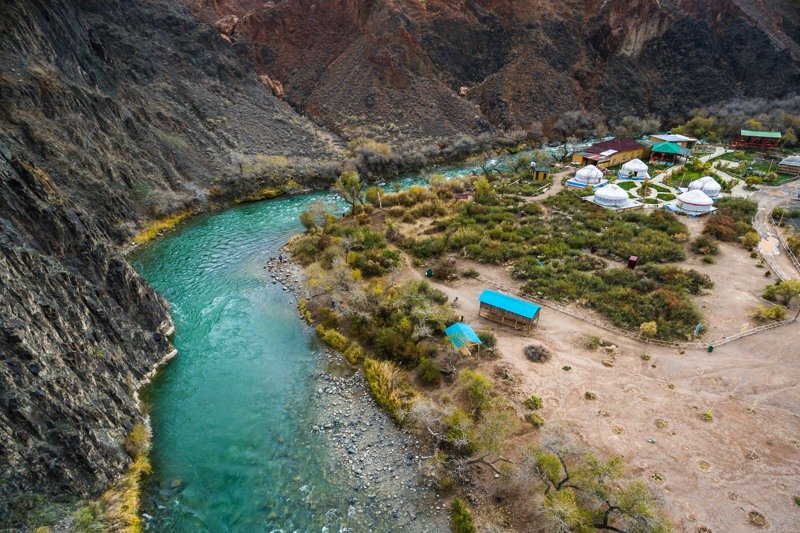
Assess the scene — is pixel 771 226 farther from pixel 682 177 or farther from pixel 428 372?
pixel 428 372

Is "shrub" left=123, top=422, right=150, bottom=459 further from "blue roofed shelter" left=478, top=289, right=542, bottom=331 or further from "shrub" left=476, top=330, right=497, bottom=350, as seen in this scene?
"blue roofed shelter" left=478, top=289, right=542, bottom=331

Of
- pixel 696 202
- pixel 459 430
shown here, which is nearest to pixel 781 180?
pixel 696 202

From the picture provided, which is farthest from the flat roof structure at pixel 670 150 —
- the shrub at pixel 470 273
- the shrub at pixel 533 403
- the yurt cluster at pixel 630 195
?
the shrub at pixel 533 403

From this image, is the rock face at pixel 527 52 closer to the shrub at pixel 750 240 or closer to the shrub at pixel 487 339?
the shrub at pixel 750 240

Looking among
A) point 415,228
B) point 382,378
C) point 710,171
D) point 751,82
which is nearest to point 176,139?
point 415,228

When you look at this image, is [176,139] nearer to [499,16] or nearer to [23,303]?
[23,303]

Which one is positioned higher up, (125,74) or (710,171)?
(125,74)
